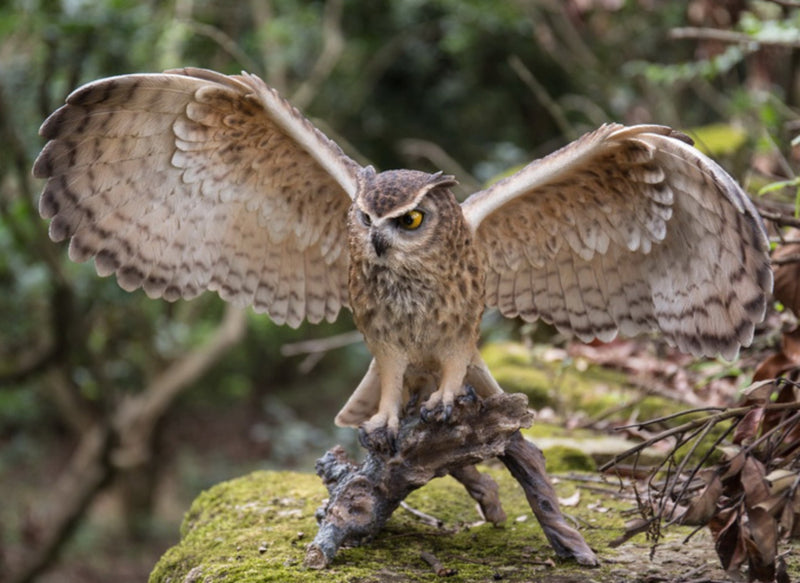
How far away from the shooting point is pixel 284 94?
8.41m

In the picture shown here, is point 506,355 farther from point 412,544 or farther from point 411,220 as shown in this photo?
point 411,220

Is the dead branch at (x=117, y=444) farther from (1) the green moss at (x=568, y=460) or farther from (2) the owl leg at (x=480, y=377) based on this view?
(2) the owl leg at (x=480, y=377)

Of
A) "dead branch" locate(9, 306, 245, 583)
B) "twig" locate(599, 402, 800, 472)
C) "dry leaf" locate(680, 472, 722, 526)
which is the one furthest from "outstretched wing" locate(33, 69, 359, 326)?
"dead branch" locate(9, 306, 245, 583)

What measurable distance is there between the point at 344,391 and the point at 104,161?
937 centimetres

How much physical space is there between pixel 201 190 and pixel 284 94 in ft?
17.5

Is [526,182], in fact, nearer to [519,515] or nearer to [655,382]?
[519,515]

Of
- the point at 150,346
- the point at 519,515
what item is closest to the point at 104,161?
the point at 519,515

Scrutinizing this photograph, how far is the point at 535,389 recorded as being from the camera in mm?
5148

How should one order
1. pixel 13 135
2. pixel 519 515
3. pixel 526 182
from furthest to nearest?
pixel 13 135 → pixel 519 515 → pixel 526 182

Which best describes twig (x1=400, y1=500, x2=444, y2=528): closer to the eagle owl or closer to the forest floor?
the forest floor

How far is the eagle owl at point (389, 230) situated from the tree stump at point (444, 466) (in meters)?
0.09

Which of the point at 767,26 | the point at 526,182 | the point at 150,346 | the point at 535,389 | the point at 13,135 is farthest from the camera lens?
the point at 150,346

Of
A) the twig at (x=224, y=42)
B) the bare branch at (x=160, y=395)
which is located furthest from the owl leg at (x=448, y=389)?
the bare branch at (x=160, y=395)

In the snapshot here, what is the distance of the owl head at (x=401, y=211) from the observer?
2.73 metres
